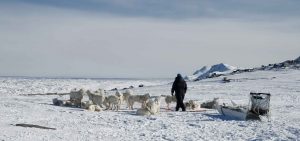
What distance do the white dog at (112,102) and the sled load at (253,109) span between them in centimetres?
488

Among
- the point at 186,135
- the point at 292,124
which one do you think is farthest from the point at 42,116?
the point at 292,124

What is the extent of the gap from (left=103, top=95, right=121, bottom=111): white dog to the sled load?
4.88m

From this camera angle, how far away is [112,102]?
21.4 m

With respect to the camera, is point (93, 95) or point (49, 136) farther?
point (93, 95)

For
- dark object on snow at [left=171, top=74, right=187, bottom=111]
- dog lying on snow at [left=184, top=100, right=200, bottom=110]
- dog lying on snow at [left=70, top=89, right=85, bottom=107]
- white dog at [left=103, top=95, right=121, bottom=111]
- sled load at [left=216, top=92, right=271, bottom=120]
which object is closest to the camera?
sled load at [left=216, top=92, right=271, bottom=120]

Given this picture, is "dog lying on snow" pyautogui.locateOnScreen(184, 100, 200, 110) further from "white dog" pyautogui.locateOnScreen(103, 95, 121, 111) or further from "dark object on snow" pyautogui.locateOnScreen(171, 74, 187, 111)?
"white dog" pyautogui.locateOnScreen(103, 95, 121, 111)

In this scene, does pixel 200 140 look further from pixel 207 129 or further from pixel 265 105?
pixel 265 105

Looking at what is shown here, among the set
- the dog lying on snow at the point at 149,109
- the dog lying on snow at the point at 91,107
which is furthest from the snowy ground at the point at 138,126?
the dog lying on snow at the point at 91,107

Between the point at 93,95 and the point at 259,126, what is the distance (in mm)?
8288

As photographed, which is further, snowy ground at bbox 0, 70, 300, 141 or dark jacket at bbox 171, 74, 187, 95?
dark jacket at bbox 171, 74, 187, 95

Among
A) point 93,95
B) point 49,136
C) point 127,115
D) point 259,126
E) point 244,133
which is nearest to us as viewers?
point 49,136

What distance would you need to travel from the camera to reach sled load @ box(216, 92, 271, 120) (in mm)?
17484

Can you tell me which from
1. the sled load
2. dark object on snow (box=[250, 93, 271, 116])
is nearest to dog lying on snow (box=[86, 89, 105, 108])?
the sled load

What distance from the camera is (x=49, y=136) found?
13477 millimetres
